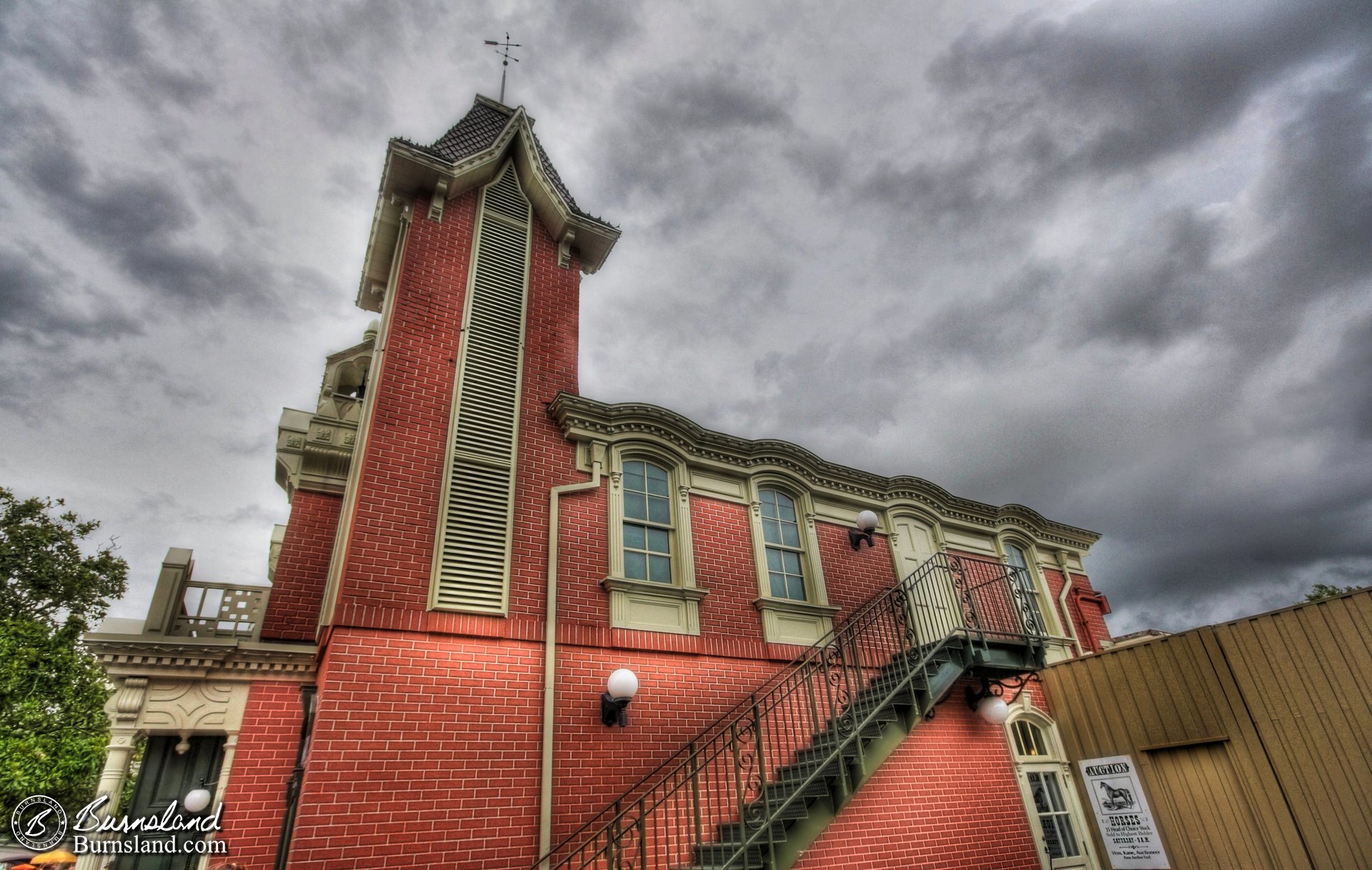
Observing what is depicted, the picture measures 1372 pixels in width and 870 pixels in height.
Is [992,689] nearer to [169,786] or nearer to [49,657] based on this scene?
[169,786]

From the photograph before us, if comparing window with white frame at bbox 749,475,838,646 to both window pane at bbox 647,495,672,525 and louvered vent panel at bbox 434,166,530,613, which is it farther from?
louvered vent panel at bbox 434,166,530,613

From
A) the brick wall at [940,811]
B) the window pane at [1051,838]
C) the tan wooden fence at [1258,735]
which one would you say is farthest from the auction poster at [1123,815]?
the brick wall at [940,811]

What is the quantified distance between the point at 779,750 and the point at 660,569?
289 centimetres

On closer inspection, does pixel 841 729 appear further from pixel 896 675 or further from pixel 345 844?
pixel 345 844

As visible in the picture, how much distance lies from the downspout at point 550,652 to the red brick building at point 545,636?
0.03 meters

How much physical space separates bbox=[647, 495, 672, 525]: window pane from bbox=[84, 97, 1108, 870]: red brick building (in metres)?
0.04

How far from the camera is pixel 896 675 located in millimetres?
8078

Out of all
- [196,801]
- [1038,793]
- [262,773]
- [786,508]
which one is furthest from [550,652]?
[1038,793]

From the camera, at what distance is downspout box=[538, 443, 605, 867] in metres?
6.39

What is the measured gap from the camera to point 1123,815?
9461 millimetres

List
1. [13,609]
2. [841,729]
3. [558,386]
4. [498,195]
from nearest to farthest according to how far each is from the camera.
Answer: [841,729] → [558,386] → [498,195] → [13,609]

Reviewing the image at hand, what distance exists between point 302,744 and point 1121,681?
10867mm

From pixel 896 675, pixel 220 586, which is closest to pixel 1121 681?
pixel 896 675

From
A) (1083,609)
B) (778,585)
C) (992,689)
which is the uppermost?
(1083,609)
